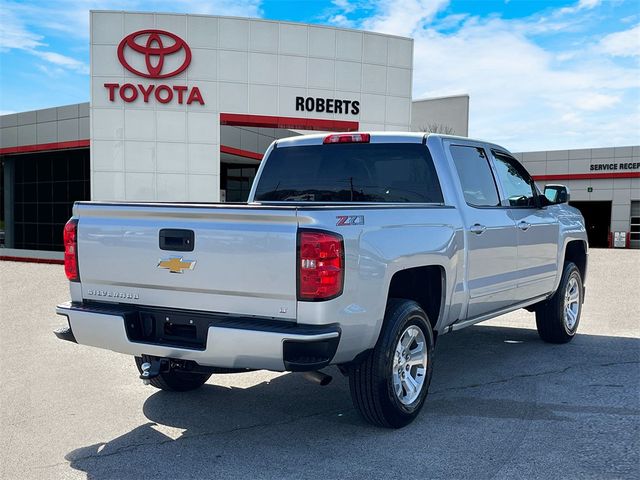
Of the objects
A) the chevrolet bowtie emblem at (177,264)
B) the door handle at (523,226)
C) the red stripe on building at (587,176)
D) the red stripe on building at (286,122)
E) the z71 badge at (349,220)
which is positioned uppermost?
the red stripe on building at (286,122)

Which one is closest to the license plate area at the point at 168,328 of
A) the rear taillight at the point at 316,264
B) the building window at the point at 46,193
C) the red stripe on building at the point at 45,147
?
the rear taillight at the point at 316,264

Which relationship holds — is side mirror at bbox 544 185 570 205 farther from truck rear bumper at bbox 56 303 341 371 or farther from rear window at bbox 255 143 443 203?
truck rear bumper at bbox 56 303 341 371

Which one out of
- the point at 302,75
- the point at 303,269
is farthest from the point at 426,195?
the point at 302,75

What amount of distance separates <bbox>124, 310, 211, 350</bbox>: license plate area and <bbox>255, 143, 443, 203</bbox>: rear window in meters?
1.96

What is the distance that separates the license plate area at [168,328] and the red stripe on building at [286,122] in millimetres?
17796

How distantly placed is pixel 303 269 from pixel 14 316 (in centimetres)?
728

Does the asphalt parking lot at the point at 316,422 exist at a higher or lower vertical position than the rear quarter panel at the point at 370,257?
lower

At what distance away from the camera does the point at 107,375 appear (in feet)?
20.2

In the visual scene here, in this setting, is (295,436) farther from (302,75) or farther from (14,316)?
(302,75)

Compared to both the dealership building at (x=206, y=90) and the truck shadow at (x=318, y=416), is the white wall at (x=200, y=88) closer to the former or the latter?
the dealership building at (x=206, y=90)

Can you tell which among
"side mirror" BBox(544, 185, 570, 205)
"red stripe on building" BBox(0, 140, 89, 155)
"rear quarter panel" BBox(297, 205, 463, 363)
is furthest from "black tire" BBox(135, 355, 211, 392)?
"red stripe on building" BBox(0, 140, 89, 155)

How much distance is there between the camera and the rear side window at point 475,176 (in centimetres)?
570

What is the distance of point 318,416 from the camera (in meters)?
4.94

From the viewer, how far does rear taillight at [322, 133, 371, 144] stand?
568 centimetres
